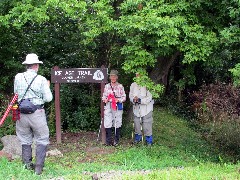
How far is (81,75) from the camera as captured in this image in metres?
10.3

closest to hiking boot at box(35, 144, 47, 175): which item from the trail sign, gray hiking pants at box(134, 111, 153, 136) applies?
the trail sign

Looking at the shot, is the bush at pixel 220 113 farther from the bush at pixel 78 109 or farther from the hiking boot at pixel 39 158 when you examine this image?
the hiking boot at pixel 39 158

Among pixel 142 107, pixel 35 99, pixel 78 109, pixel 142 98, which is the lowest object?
pixel 78 109

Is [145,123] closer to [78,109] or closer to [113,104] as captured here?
[113,104]

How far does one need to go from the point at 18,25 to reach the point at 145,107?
372 centimetres

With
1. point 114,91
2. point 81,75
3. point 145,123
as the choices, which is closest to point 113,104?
point 114,91

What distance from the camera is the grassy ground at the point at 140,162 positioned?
19.3 feet

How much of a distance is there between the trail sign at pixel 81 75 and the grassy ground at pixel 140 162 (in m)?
1.70

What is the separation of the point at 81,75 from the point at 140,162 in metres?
3.14

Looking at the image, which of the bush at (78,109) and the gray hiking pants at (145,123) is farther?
the bush at (78,109)

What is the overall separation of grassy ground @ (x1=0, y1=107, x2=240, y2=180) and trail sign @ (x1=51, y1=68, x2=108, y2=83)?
1697mm

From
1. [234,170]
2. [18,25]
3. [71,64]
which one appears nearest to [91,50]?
[71,64]

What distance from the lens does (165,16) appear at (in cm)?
814

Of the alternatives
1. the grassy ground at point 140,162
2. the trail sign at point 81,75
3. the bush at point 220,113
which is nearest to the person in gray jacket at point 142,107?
the grassy ground at point 140,162
